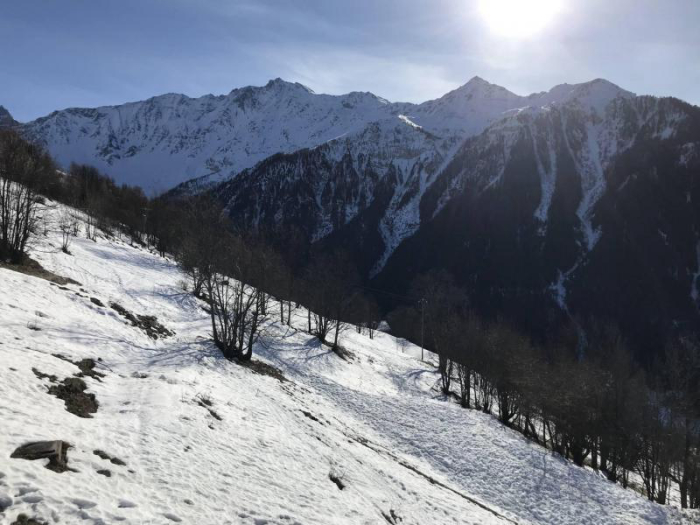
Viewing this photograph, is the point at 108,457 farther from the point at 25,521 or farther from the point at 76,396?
the point at 76,396

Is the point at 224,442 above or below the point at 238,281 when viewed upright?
below

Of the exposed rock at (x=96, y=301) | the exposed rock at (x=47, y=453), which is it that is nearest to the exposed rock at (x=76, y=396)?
the exposed rock at (x=47, y=453)

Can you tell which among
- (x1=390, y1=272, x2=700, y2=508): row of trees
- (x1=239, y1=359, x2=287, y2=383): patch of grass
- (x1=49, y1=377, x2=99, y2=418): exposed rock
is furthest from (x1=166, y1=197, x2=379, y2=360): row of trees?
(x1=390, y1=272, x2=700, y2=508): row of trees

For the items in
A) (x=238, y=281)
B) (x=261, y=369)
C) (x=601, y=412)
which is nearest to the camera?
(x=261, y=369)

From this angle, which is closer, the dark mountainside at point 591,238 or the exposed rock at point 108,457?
the exposed rock at point 108,457

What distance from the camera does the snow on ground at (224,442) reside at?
359 inches

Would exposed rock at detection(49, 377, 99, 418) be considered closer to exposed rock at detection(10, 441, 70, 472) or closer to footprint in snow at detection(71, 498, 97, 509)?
exposed rock at detection(10, 441, 70, 472)

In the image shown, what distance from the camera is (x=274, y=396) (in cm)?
2114

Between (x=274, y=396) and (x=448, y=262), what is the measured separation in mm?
161596

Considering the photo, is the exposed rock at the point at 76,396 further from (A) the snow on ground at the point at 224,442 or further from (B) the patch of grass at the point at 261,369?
(B) the patch of grass at the point at 261,369

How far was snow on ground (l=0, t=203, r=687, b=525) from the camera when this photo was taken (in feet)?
29.9

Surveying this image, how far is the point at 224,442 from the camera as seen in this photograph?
510 inches

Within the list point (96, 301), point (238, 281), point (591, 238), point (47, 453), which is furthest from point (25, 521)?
point (591, 238)

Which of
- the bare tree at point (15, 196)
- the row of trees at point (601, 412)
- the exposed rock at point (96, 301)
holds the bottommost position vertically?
the row of trees at point (601, 412)
